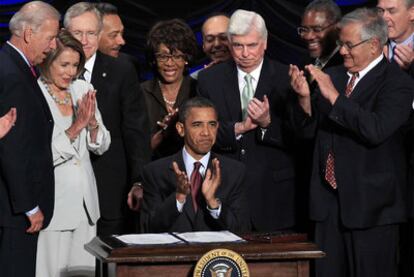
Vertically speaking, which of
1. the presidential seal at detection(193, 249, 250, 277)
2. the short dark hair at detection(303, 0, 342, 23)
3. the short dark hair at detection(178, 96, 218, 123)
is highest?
the short dark hair at detection(303, 0, 342, 23)

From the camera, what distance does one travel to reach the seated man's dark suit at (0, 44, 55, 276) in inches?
211

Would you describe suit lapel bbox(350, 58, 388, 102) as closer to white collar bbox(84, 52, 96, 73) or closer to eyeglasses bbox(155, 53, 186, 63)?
eyeglasses bbox(155, 53, 186, 63)

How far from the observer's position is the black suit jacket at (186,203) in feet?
17.0

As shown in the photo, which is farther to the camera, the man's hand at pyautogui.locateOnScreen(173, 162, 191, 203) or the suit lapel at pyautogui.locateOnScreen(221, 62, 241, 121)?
the suit lapel at pyautogui.locateOnScreen(221, 62, 241, 121)

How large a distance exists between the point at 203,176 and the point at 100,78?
1.11 m

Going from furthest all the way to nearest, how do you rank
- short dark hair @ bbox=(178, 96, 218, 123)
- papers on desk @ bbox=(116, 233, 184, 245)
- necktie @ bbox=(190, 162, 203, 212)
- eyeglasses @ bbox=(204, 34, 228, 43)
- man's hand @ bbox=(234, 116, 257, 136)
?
eyeglasses @ bbox=(204, 34, 228, 43) < man's hand @ bbox=(234, 116, 257, 136) < short dark hair @ bbox=(178, 96, 218, 123) < necktie @ bbox=(190, 162, 203, 212) < papers on desk @ bbox=(116, 233, 184, 245)

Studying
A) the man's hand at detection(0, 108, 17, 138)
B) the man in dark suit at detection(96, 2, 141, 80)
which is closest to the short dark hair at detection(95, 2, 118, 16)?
the man in dark suit at detection(96, 2, 141, 80)

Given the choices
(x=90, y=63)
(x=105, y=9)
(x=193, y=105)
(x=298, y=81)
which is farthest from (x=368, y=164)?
(x=105, y=9)

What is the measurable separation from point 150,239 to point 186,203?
24.7 inches

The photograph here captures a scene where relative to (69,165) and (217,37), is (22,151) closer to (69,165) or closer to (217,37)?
(69,165)

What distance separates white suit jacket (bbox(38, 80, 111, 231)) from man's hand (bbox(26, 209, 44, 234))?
19 cm

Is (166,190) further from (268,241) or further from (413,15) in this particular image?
(413,15)

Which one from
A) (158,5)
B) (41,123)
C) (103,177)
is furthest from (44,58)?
(158,5)

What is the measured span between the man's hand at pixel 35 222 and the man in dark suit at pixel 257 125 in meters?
1.04
